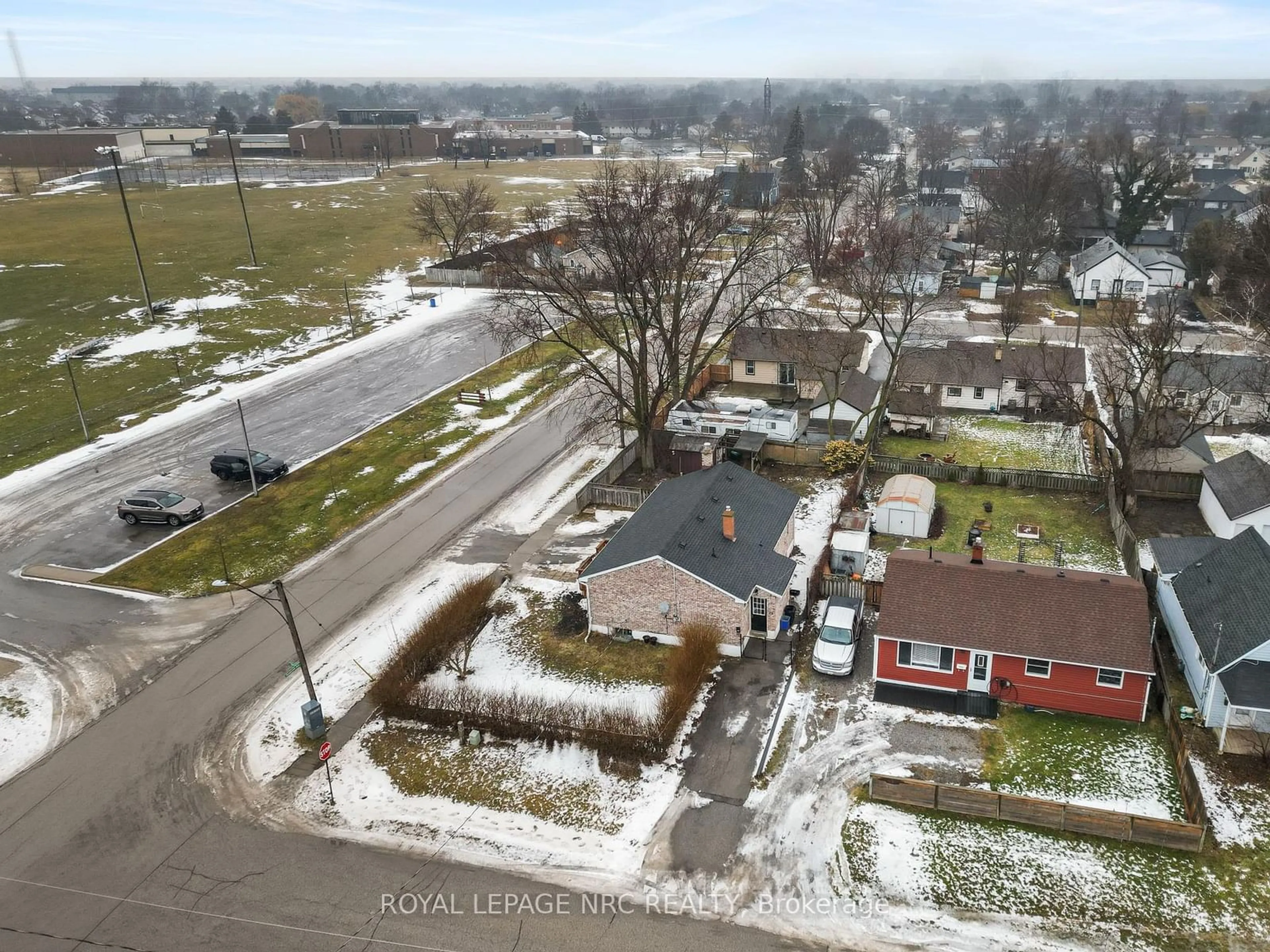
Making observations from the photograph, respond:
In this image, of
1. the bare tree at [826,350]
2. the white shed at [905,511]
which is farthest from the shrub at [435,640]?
the bare tree at [826,350]

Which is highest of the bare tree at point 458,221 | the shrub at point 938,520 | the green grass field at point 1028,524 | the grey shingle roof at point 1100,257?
the bare tree at point 458,221

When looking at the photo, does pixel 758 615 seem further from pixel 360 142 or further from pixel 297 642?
pixel 360 142

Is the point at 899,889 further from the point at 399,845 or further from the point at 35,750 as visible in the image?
the point at 35,750

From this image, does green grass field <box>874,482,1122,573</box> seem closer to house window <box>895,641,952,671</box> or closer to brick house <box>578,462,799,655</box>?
brick house <box>578,462,799,655</box>

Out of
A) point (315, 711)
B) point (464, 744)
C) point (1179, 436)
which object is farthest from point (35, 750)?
point (1179, 436)

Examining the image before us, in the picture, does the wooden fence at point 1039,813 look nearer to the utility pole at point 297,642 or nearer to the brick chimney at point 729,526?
the brick chimney at point 729,526

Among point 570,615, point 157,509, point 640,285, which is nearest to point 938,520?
point 570,615

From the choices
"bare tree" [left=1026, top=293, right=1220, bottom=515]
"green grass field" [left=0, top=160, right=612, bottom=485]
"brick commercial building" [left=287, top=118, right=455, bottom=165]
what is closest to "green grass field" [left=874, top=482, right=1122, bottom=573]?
"bare tree" [left=1026, top=293, right=1220, bottom=515]

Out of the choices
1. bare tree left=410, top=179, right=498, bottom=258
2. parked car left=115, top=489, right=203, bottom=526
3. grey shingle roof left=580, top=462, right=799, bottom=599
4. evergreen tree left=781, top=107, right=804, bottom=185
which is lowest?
parked car left=115, top=489, right=203, bottom=526
